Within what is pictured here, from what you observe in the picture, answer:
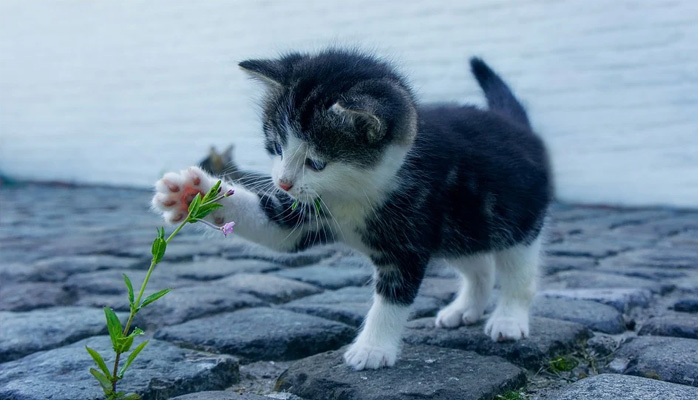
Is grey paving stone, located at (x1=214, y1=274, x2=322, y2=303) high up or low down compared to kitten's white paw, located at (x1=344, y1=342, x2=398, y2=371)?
down

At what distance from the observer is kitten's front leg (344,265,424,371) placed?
2.08m

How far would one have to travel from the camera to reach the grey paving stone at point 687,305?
2.79 metres

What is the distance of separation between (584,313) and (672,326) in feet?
1.04

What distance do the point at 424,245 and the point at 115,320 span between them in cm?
97

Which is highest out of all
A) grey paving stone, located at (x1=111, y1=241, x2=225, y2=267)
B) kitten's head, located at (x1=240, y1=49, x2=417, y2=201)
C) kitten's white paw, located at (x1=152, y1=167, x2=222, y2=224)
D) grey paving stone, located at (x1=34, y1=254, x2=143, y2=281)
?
kitten's head, located at (x1=240, y1=49, x2=417, y2=201)

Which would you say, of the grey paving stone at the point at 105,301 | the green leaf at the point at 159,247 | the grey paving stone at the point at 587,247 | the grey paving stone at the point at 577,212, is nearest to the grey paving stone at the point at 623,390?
the green leaf at the point at 159,247

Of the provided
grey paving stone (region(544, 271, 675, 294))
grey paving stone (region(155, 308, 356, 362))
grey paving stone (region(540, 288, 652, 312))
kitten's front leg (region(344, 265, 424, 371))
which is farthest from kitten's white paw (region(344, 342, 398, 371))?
grey paving stone (region(544, 271, 675, 294))

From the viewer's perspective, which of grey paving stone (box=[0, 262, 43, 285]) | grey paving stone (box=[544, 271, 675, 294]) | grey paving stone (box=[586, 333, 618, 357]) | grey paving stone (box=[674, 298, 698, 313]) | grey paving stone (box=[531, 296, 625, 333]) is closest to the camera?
grey paving stone (box=[586, 333, 618, 357])

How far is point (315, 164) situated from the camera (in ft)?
6.51

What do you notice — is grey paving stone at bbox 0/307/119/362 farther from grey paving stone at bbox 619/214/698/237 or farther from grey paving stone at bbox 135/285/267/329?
grey paving stone at bbox 619/214/698/237

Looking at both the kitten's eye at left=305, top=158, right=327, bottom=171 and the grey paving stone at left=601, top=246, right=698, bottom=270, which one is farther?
the grey paving stone at left=601, top=246, right=698, bottom=270

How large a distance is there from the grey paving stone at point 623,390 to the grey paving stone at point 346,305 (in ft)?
2.67

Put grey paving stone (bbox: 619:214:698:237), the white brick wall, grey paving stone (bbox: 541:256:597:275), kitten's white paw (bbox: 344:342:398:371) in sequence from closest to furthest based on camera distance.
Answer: kitten's white paw (bbox: 344:342:398:371) < grey paving stone (bbox: 541:256:597:275) < grey paving stone (bbox: 619:214:698:237) < the white brick wall

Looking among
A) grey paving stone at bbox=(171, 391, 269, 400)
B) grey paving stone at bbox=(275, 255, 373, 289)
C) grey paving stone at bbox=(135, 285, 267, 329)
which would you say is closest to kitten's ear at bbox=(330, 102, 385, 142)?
grey paving stone at bbox=(171, 391, 269, 400)
